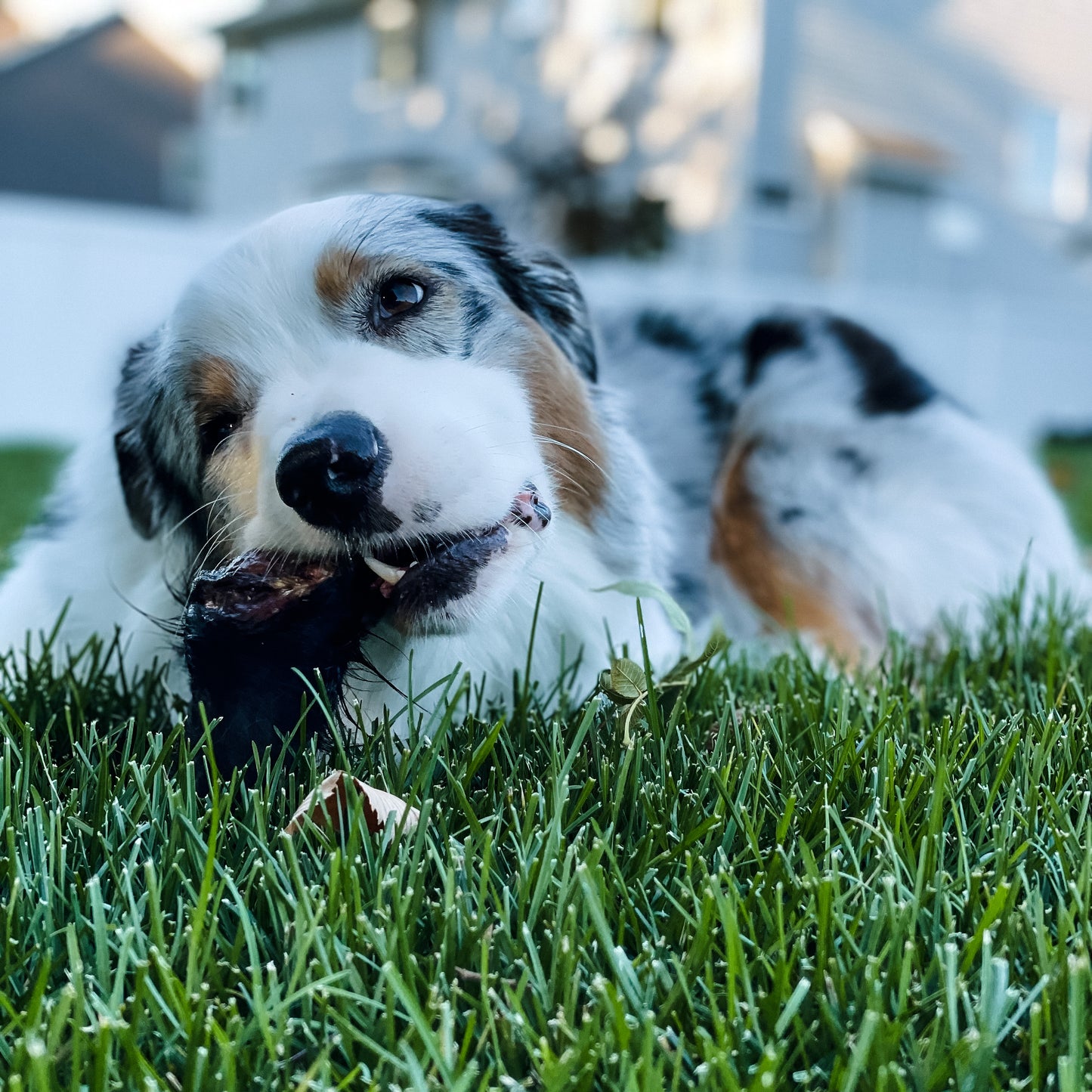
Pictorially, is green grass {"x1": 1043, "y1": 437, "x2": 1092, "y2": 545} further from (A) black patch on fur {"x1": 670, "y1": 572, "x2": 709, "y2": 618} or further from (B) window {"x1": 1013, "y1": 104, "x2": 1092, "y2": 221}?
(B) window {"x1": 1013, "y1": 104, "x2": 1092, "y2": 221}

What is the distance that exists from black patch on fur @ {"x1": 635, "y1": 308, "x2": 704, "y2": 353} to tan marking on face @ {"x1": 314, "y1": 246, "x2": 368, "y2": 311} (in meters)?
1.84

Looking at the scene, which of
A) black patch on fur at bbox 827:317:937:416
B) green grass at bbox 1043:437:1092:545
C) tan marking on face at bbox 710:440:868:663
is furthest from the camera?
green grass at bbox 1043:437:1092:545

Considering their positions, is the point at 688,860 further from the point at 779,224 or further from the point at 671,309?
the point at 779,224

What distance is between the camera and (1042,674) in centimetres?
250

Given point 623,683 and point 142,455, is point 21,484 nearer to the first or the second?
point 142,455

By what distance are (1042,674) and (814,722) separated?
2.47 ft

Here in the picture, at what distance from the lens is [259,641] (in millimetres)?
1885

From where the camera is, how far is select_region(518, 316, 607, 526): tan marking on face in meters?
2.22

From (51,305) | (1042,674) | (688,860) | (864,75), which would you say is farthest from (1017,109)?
(688,860)

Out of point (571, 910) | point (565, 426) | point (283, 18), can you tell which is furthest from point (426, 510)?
point (283, 18)

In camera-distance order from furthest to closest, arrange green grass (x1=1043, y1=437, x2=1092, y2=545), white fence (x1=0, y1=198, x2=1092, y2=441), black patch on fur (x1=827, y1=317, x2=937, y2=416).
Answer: white fence (x1=0, y1=198, x2=1092, y2=441), green grass (x1=1043, y1=437, x2=1092, y2=545), black patch on fur (x1=827, y1=317, x2=937, y2=416)

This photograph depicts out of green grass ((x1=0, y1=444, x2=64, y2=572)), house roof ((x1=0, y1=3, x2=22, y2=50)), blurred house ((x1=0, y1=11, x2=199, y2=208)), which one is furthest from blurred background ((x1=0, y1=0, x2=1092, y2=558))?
A: house roof ((x1=0, y1=3, x2=22, y2=50))

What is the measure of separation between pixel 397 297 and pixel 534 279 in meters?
0.46

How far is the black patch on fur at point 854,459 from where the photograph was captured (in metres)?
3.32
